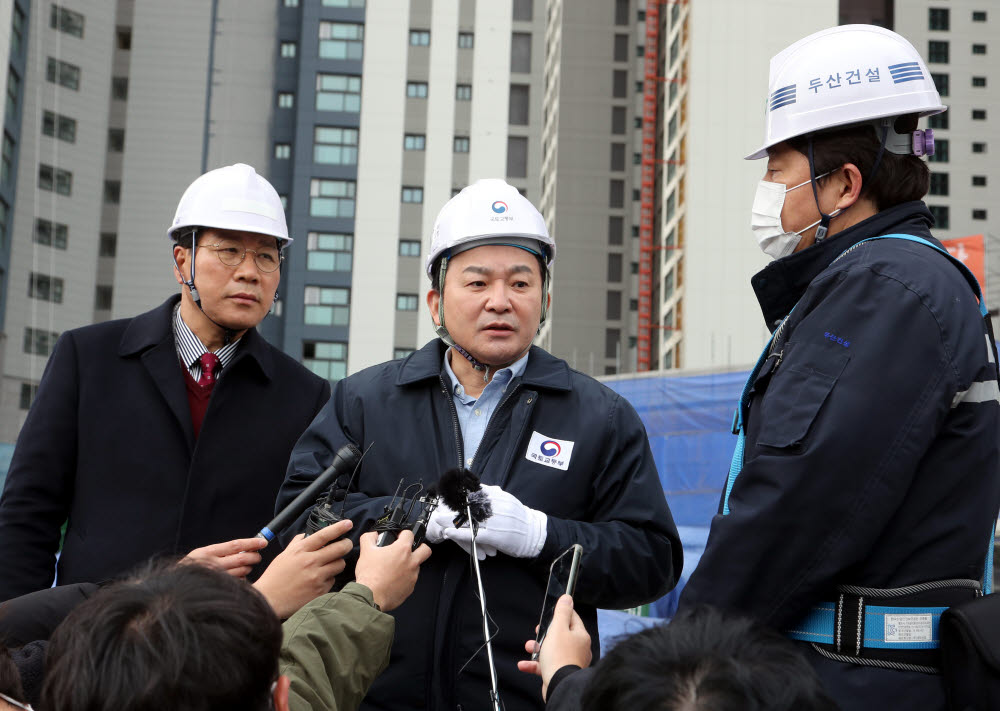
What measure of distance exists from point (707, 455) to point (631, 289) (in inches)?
2351

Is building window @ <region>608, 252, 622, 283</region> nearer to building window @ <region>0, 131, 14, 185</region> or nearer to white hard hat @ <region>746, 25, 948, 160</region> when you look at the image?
building window @ <region>0, 131, 14, 185</region>

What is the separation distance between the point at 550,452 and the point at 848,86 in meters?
1.25

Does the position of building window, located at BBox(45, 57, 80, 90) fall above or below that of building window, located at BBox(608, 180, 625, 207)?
above

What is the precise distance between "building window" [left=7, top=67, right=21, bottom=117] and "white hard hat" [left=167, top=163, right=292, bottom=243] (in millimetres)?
55550

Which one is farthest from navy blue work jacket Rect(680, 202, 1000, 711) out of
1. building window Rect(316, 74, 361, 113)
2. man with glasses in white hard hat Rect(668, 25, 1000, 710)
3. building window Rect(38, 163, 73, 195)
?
building window Rect(316, 74, 361, 113)

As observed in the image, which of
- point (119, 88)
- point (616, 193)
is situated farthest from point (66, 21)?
point (616, 193)

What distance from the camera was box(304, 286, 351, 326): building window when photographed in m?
69.8

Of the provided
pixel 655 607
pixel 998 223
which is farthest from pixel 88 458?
pixel 998 223

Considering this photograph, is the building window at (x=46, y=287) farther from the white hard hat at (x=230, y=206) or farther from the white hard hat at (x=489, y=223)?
the white hard hat at (x=489, y=223)

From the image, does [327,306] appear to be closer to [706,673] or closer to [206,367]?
[206,367]

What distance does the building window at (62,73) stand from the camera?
5981 cm

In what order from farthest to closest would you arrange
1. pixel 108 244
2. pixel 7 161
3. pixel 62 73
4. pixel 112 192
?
pixel 112 192 → pixel 108 244 → pixel 62 73 → pixel 7 161

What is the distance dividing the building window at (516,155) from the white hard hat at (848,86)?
7491 cm

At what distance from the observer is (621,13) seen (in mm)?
80688
